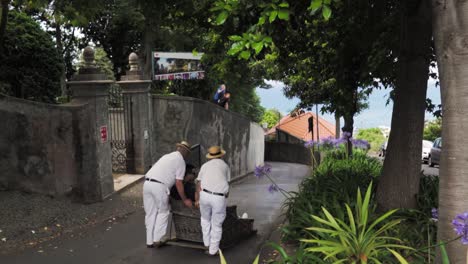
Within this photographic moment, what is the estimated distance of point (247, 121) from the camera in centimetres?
1811

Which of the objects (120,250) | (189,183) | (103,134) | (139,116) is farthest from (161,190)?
(139,116)

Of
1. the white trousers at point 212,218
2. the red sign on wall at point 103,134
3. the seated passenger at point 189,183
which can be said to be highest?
the red sign on wall at point 103,134

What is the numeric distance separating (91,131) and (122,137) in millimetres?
3329

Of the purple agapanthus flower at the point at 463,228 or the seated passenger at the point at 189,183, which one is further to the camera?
the seated passenger at the point at 189,183

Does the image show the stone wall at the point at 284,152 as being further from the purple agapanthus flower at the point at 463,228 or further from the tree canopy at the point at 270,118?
the purple agapanthus flower at the point at 463,228

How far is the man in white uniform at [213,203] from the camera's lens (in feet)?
19.9

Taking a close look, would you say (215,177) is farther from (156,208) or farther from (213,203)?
(156,208)

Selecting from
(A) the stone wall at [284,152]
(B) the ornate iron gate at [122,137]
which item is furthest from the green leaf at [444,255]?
(A) the stone wall at [284,152]

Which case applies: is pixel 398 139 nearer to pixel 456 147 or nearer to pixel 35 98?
pixel 456 147

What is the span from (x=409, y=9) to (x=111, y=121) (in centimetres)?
865

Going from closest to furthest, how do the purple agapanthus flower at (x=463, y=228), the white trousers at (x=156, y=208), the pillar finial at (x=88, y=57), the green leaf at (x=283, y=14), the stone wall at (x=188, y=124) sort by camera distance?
the purple agapanthus flower at (x=463, y=228), the green leaf at (x=283, y=14), the white trousers at (x=156, y=208), the pillar finial at (x=88, y=57), the stone wall at (x=188, y=124)

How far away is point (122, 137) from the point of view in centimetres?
1233

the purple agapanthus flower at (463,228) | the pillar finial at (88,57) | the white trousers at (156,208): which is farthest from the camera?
the pillar finial at (88,57)

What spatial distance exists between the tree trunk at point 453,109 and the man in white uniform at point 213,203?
310 cm
